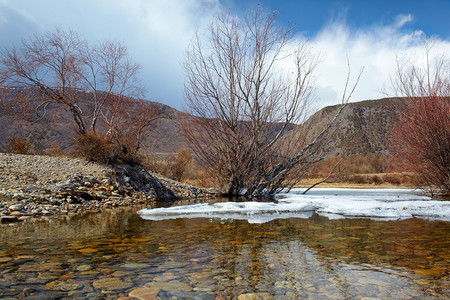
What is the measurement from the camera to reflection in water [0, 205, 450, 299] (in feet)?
6.19

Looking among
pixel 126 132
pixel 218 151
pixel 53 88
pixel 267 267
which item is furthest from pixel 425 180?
pixel 53 88

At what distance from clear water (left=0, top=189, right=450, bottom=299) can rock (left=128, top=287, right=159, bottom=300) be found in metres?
0.01

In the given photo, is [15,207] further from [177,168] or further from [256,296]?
[177,168]

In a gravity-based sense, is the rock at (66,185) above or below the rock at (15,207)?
above

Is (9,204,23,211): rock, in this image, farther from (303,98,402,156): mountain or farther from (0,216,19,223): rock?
(303,98,402,156): mountain

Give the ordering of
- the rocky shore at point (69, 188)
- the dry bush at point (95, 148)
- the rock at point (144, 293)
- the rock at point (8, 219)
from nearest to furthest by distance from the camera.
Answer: the rock at point (144, 293) → the rock at point (8, 219) → the rocky shore at point (69, 188) → the dry bush at point (95, 148)

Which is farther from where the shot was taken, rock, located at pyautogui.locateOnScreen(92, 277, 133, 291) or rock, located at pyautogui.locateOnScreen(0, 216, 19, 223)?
rock, located at pyautogui.locateOnScreen(0, 216, 19, 223)

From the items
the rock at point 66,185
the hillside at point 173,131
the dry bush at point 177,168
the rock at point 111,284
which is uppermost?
the hillside at point 173,131

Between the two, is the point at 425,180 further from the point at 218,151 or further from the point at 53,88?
the point at 53,88

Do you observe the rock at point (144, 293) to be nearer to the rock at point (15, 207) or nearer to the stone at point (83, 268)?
the stone at point (83, 268)

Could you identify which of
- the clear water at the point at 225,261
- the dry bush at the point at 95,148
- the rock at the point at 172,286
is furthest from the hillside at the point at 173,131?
the rock at the point at 172,286

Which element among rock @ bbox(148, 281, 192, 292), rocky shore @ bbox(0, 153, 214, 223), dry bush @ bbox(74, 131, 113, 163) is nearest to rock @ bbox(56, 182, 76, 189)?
rocky shore @ bbox(0, 153, 214, 223)

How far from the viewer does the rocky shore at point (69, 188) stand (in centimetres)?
611

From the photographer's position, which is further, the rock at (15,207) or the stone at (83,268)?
the rock at (15,207)
